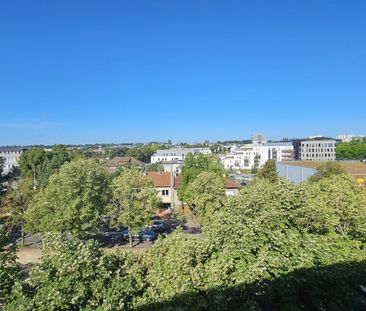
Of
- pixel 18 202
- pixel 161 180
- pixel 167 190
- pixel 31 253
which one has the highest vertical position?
pixel 161 180

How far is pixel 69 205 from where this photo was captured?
19344mm

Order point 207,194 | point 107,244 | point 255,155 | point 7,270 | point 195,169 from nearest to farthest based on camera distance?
point 7,270, point 207,194, point 107,244, point 195,169, point 255,155

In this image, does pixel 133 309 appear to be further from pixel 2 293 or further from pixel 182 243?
pixel 2 293

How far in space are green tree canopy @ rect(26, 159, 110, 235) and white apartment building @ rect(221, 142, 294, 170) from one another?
83.5 metres

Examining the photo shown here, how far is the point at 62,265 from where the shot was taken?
7.95 m

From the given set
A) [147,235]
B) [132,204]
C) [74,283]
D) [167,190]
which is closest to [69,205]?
[132,204]

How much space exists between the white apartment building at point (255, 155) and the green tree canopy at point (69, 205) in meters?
83.5

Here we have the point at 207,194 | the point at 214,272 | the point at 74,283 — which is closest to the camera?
the point at 214,272

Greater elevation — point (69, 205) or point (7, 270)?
point (69, 205)

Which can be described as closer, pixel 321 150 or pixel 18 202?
pixel 18 202

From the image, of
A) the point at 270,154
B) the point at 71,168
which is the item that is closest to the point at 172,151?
the point at 270,154

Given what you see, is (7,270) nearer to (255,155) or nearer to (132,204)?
(132,204)

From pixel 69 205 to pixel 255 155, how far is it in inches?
3489

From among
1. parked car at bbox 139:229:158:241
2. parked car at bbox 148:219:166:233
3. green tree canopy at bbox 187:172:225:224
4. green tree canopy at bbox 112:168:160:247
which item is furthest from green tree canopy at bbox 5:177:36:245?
green tree canopy at bbox 187:172:225:224
